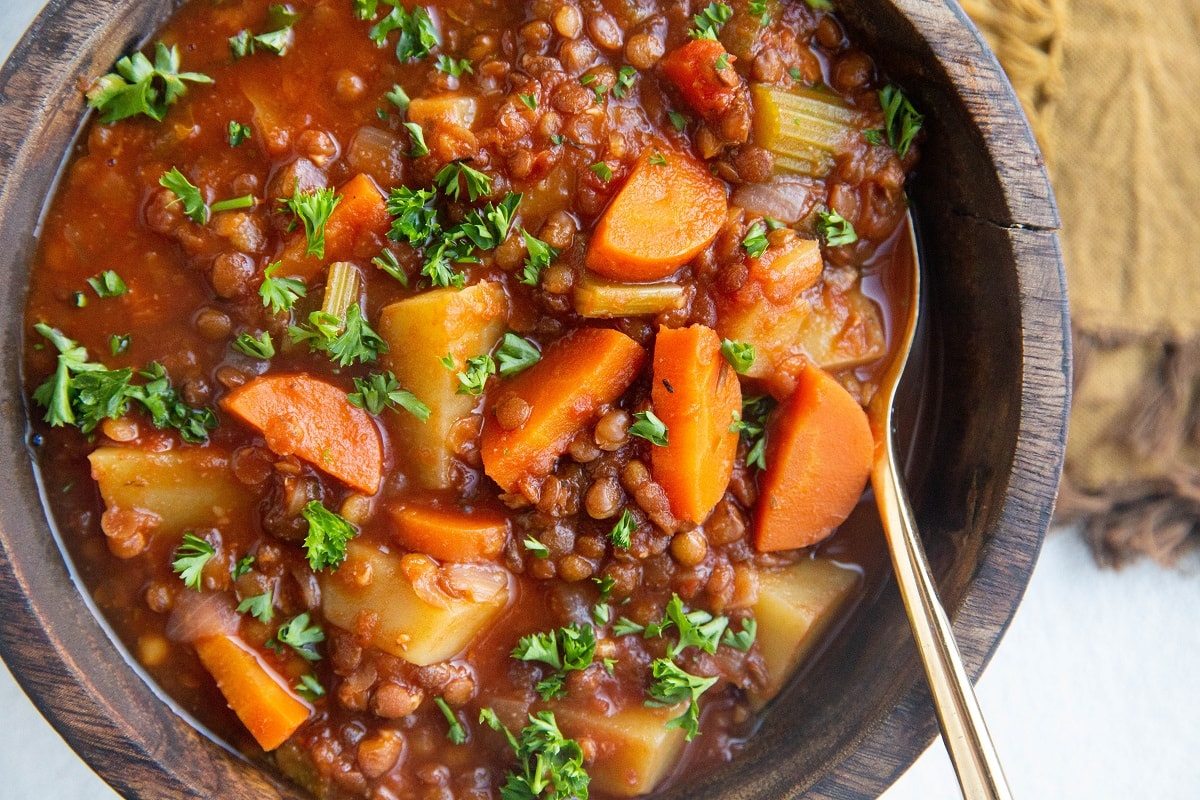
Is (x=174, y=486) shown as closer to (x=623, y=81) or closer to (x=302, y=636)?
(x=302, y=636)

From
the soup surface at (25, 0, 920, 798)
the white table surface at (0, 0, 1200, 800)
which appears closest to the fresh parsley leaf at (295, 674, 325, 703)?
the soup surface at (25, 0, 920, 798)

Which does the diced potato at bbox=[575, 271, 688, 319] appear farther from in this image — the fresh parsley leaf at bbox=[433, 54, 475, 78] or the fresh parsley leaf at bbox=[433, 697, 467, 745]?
the fresh parsley leaf at bbox=[433, 697, 467, 745]

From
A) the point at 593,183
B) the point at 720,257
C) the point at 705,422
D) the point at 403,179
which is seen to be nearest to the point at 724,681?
the point at 705,422

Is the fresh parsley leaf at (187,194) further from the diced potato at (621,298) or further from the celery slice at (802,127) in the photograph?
the celery slice at (802,127)

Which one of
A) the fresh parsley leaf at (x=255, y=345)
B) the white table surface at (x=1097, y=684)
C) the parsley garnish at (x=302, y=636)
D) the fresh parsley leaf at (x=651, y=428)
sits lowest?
the white table surface at (x=1097, y=684)

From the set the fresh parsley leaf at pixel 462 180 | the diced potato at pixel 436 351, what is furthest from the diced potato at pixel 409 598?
the fresh parsley leaf at pixel 462 180
